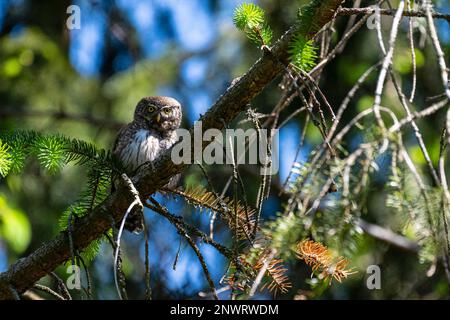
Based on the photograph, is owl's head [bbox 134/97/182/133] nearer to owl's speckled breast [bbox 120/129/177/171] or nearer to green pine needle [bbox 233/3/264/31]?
owl's speckled breast [bbox 120/129/177/171]

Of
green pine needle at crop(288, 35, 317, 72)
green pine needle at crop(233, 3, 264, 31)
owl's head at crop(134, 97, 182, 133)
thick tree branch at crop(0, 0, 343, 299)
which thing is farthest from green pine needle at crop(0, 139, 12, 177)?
owl's head at crop(134, 97, 182, 133)

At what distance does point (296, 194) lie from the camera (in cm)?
197

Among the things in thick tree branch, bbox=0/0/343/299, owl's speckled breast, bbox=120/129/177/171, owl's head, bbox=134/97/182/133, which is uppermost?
owl's head, bbox=134/97/182/133

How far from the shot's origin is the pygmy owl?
16.2ft

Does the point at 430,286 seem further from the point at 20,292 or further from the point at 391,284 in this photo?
the point at 20,292

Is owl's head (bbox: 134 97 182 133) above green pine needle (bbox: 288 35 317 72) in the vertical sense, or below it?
above

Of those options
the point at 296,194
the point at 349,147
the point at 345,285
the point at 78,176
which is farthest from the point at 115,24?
the point at 296,194

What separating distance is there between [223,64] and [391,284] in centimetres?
275

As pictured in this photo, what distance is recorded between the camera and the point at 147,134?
5.16 m

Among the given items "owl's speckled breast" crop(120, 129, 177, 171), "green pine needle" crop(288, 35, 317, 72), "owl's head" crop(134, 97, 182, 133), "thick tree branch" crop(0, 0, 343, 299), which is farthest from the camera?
"owl's head" crop(134, 97, 182, 133)

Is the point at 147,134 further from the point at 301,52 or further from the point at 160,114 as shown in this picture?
the point at 301,52

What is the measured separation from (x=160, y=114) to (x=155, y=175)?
228 cm

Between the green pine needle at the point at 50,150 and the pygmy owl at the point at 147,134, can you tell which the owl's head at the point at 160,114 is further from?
the green pine needle at the point at 50,150

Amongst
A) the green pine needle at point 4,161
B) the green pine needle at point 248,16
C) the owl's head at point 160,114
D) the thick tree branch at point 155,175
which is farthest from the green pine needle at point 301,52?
the owl's head at point 160,114
